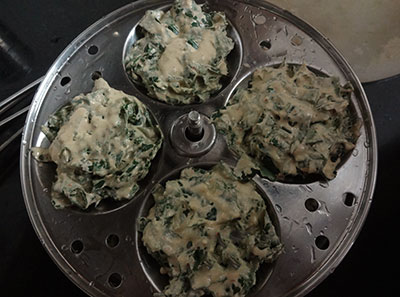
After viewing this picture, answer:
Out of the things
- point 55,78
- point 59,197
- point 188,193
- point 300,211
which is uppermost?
point 55,78

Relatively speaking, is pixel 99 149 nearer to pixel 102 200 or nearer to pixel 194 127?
pixel 102 200

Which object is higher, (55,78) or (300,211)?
A: (55,78)

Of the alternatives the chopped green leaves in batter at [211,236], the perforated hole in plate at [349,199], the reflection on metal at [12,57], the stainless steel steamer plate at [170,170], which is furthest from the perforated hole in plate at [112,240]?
the reflection on metal at [12,57]

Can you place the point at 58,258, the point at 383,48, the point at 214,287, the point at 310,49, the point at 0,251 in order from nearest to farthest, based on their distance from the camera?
the point at 214,287 → the point at 58,258 → the point at 310,49 → the point at 0,251 → the point at 383,48

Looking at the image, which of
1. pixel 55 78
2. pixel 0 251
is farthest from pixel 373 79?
pixel 0 251

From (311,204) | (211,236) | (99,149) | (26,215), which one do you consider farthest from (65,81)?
(311,204)

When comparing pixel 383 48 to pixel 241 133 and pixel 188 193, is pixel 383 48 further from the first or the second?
pixel 188 193

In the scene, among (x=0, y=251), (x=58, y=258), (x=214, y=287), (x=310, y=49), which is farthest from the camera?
(x=0, y=251)
